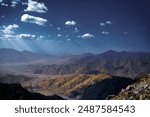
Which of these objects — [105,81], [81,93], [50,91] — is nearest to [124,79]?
[105,81]

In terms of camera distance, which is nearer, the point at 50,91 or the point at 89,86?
the point at 89,86

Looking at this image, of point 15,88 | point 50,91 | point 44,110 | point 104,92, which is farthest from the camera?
point 50,91

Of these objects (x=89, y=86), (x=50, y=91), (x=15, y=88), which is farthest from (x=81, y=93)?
(x=15, y=88)

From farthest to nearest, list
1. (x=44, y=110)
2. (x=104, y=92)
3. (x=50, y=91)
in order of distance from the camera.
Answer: (x=50, y=91) < (x=104, y=92) < (x=44, y=110)

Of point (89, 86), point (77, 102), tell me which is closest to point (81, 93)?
point (89, 86)

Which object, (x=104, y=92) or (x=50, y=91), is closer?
(x=104, y=92)

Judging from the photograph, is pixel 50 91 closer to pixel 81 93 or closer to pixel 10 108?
pixel 81 93

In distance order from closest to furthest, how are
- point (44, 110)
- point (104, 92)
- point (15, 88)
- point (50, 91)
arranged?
1. point (44, 110)
2. point (15, 88)
3. point (104, 92)
4. point (50, 91)

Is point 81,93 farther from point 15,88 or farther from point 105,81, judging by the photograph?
point 15,88
